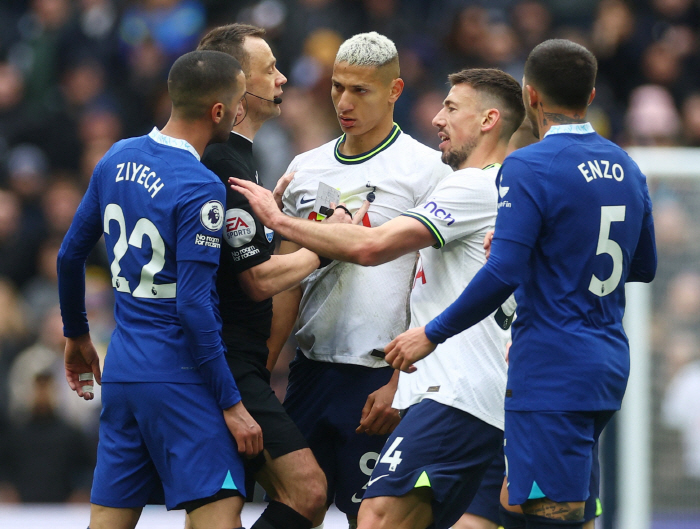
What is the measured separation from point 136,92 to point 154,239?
7355 mm

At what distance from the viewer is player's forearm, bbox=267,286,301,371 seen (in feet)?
15.7

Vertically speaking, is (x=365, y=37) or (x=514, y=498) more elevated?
(x=365, y=37)

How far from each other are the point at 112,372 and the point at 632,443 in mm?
4186

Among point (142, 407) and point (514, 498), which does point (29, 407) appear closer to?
point (142, 407)

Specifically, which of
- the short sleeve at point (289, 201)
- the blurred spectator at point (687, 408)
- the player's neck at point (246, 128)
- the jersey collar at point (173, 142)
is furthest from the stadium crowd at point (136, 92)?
the jersey collar at point (173, 142)

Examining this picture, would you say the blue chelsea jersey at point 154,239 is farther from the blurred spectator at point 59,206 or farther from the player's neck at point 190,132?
the blurred spectator at point 59,206

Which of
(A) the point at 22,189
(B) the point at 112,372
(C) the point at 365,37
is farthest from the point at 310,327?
(A) the point at 22,189

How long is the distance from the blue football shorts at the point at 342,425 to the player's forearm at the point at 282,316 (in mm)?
216

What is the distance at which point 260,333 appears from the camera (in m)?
4.38

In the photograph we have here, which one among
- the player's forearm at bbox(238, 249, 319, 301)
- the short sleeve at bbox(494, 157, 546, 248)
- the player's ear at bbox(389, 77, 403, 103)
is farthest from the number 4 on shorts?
the player's ear at bbox(389, 77, 403, 103)

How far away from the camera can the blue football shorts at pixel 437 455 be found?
13.2 ft

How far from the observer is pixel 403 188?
15.2ft

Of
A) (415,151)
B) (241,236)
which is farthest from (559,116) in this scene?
(241,236)

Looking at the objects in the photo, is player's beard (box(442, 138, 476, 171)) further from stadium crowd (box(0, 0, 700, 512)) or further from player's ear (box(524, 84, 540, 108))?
stadium crowd (box(0, 0, 700, 512))
